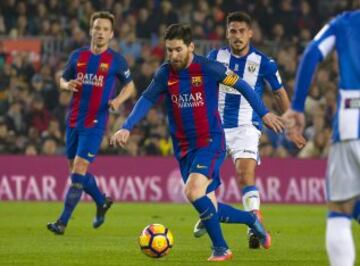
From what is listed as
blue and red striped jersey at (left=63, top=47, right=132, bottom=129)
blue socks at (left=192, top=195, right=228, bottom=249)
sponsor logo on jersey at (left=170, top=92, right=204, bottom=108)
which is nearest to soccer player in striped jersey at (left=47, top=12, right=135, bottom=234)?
blue and red striped jersey at (left=63, top=47, right=132, bottom=129)

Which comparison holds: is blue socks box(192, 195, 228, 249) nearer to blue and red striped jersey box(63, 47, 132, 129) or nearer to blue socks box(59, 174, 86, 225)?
blue socks box(59, 174, 86, 225)

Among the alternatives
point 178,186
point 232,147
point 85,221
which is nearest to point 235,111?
point 232,147

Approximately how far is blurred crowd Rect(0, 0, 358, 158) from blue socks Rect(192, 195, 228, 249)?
1104 centimetres

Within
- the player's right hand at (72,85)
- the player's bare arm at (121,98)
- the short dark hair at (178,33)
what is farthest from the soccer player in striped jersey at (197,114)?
the player's right hand at (72,85)

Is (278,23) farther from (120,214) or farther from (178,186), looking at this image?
(120,214)

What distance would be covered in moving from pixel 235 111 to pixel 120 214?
16.5 ft

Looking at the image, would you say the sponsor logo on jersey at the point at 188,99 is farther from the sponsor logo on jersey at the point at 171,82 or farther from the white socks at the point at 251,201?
the white socks at the point at 251,201

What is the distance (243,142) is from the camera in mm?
11453

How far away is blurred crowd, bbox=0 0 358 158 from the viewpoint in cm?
2066

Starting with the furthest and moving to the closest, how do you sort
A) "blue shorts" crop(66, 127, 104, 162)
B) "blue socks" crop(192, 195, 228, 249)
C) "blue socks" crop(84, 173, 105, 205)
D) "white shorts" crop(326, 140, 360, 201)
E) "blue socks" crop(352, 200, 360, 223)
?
"blue socks" crop(84, 173, 105, 205)
"blue shorts" crop(66, 127, 104, 162)
"blue socks" crop(192, 195, 228, 249)
"blue socks" crop(352, 200, 360, 223)
"white shorts" crop(326, 140, 360, 201)

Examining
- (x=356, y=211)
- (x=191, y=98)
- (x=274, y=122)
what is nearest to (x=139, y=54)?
(x=191, y=98)

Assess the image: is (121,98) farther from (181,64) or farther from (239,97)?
(181,64)

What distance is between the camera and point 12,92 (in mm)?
21609

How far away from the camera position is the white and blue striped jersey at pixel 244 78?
1154 centimetres
